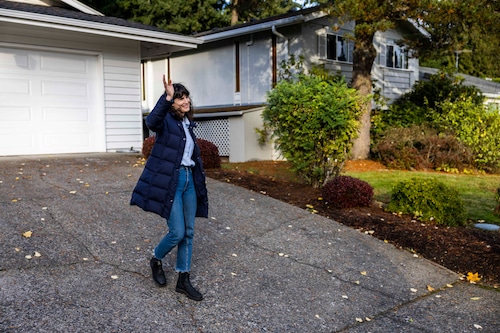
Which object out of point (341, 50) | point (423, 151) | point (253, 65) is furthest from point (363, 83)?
point (253, 65)

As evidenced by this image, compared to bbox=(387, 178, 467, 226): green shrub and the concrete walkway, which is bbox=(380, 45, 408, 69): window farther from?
the concrete walkway

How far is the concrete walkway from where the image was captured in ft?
12.2

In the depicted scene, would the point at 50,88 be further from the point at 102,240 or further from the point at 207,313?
the point at 207,313

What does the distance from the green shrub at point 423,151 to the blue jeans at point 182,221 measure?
9805mm

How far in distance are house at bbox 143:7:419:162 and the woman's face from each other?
29.4 ft

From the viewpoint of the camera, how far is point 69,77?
11.0m

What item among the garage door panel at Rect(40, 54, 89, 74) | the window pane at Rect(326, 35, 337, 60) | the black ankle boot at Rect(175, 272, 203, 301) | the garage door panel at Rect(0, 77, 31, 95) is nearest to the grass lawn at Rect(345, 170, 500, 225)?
the black ankle boot at Rect(175, 272, 203, 301)

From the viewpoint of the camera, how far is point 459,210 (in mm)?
6965

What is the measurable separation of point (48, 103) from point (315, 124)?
640 centimetres

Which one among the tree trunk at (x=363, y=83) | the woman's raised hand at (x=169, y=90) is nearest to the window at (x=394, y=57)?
the tree trunk at (x=363, y=83)

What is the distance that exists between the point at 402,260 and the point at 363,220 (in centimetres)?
133

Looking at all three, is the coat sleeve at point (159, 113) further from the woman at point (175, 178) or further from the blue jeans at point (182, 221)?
the blue jeans at point (182, 221)

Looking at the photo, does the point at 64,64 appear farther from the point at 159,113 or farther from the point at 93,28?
the point at 159,113

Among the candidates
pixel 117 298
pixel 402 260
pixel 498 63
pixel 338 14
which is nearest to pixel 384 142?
pixel 338 14
